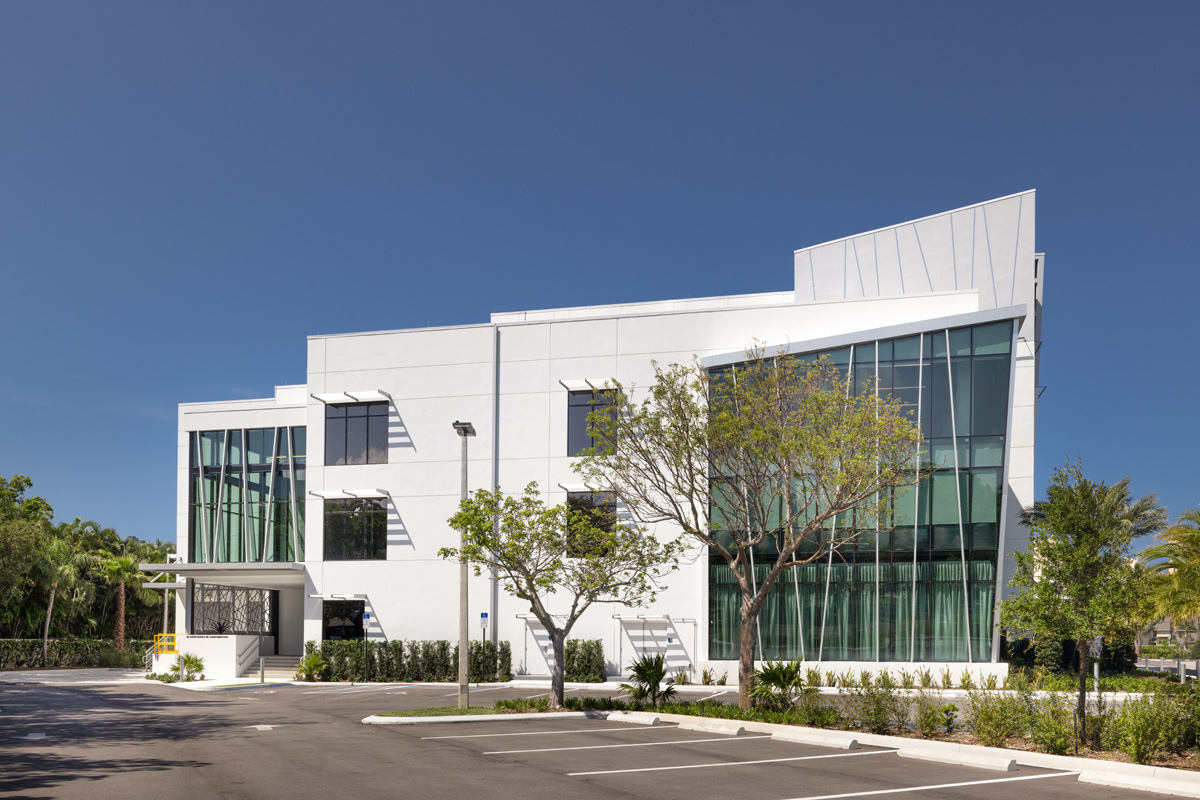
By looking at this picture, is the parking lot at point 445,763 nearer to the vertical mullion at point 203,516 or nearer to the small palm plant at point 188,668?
the small palm plant at point 188,668

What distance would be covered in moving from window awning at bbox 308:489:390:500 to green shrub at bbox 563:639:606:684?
9.49 m

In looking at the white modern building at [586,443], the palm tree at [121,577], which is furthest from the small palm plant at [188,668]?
the palm tree at [121,577]

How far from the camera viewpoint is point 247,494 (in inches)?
1679

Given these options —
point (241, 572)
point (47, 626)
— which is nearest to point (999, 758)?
point (241, 572)

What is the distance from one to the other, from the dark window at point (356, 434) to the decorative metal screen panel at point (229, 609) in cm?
995

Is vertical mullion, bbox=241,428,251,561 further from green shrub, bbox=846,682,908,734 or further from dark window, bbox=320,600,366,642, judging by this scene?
green shrub, bbox=846,682,908,734

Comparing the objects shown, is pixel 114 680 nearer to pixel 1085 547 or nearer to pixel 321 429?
→ pixel 321 429

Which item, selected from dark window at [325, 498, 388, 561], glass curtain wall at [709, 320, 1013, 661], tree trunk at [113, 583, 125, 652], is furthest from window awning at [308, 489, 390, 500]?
tree trunk at [113, 583, 125, 652]

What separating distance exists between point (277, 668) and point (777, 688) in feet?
92.5

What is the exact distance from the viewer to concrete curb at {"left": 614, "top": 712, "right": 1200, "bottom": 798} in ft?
42.3

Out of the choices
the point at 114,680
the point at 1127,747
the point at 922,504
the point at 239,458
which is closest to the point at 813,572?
the point at 922,504

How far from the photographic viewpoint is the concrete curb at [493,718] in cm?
2202

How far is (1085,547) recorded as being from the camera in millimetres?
15945

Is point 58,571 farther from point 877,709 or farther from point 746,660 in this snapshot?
point 877,709
